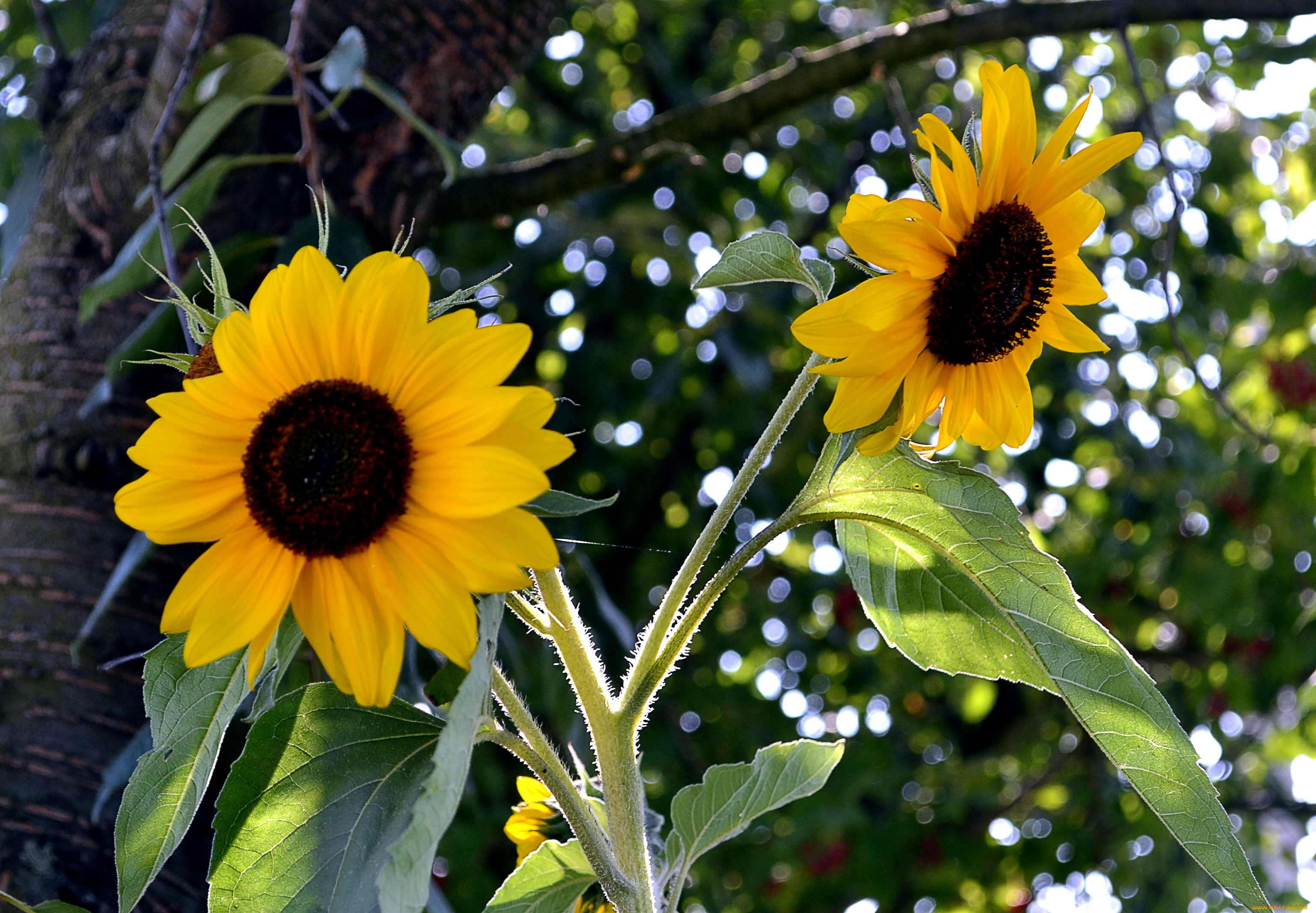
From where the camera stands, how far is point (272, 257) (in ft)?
4.91

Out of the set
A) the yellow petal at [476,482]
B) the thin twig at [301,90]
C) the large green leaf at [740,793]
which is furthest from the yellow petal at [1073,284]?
the thin twig at [301,90]

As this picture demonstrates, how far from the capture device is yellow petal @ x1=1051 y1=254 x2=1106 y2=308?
879 mm

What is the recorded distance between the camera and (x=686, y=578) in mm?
728

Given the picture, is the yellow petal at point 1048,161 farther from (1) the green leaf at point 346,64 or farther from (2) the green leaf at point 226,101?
(2) the green leaf at point 226,101

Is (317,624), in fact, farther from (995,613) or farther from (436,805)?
(995,613)

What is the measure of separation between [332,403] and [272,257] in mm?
942

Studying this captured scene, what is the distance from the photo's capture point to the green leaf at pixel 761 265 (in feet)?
2.50

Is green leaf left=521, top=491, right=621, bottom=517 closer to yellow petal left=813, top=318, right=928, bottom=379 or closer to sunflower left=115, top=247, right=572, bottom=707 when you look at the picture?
sunflower left=115, top=247, right=572, bottom=707

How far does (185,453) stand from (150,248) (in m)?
0.85

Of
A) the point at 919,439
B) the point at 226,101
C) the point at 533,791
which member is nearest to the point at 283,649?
the point at 533,791

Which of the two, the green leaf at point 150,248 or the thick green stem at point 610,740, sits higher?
the green leaf at point 150,248

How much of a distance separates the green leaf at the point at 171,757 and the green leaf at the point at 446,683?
0.42 feet

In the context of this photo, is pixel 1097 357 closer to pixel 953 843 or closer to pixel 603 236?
pixel 953 843

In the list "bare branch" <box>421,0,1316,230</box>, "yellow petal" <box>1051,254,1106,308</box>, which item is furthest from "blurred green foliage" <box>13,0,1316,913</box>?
"yellow petal" <box>1051,254,1106,308</box>
